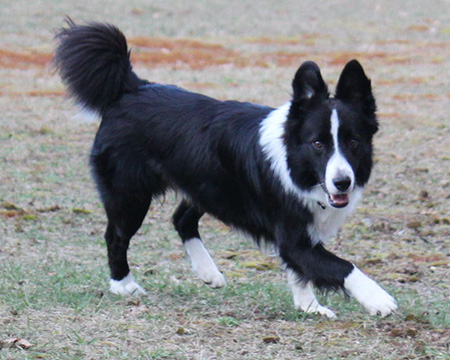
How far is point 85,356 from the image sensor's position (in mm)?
4574

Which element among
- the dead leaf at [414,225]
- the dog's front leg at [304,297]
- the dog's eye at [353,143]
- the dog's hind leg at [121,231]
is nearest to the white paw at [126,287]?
the dog's hind leg at [121,231]

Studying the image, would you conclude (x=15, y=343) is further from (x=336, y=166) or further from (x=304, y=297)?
(x=336, y=166)

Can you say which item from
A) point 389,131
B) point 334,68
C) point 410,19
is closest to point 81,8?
point 410,19

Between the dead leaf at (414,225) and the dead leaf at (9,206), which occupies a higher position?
the dead leaf at (414,225)

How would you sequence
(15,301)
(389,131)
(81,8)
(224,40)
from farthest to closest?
(81,8)
(224,40)
(389,131)
(15,301)

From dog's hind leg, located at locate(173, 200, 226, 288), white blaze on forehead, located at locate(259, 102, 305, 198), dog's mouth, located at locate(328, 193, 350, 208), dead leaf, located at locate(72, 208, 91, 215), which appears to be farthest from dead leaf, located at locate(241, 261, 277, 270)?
dead leaf, located at locate(72, 208, 91, 215)

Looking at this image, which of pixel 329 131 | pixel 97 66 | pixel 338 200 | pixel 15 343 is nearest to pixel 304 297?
pixel 338 200

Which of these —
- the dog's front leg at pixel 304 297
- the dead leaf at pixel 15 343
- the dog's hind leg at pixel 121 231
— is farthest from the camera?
the dog's hind leg at pixel 121 231

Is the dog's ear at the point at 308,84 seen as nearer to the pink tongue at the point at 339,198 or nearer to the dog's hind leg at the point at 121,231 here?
the pink tongue at the point at 339,198

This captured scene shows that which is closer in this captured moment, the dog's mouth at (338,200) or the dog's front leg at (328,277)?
the dog's front leg at (328,277)

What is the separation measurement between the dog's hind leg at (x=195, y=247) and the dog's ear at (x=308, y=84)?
1386mm

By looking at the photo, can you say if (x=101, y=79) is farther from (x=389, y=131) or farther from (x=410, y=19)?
(x=410, y=19)

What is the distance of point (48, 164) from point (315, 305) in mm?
6348

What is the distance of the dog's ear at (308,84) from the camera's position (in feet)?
18.4
